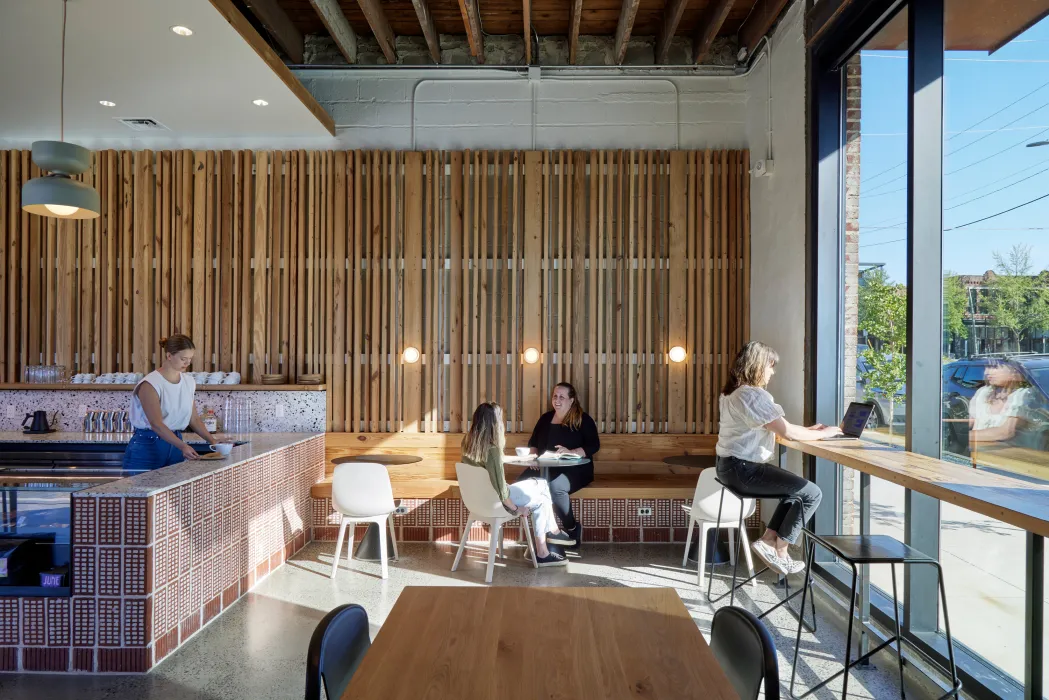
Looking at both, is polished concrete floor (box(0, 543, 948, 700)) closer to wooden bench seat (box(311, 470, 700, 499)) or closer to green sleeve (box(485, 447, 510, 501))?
wooden bench seat (box(311, 470, 700, 499))

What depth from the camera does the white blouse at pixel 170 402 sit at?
4.56m

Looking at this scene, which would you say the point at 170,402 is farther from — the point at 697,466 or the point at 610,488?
the point at 697,466

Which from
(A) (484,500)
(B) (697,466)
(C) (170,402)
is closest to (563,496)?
(A) (484,500)

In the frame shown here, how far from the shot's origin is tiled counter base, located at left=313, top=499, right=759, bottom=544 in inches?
241

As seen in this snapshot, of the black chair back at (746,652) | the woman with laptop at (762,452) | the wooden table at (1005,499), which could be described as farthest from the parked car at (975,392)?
the black chair back at (746,652)

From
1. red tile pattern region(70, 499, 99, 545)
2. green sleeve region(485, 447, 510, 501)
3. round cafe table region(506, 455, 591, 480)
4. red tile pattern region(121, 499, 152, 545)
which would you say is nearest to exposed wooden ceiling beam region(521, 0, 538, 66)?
green sleeve region(485, 447, 510, 501)

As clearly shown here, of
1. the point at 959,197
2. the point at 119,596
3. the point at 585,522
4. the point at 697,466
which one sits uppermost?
the point at 959,197

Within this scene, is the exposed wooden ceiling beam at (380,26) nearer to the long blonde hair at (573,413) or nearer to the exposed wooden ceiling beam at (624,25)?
the exposed wooden ceiling beam at (624,25)

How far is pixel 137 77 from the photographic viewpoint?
498cm

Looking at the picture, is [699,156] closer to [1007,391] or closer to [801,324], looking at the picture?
[801,324]

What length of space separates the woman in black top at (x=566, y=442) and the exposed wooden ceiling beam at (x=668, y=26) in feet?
10.1

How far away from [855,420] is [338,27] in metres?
5.09

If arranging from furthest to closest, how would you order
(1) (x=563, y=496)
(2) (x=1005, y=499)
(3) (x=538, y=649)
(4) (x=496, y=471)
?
1. (1) (x=563, y=496)
2. (4) (x=496, y=471)
3. (2) (x=1005, y=499)
4. (3) (x=538, y=649)

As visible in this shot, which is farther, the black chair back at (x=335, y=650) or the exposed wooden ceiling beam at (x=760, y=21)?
the exposed wooden ceiling beam at (x=760, y=21)
